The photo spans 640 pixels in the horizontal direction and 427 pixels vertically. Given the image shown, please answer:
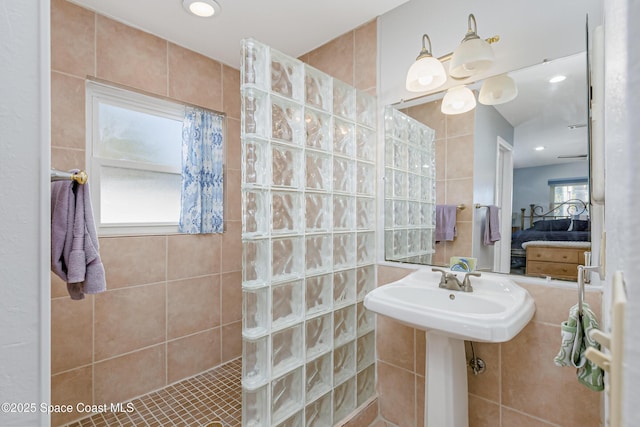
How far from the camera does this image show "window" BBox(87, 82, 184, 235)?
1.81m

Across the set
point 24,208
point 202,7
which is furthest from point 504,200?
point 202,7

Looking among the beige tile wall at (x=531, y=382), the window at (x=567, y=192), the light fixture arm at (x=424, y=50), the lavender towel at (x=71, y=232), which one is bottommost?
the beige tile wall at (x=531, y=382)

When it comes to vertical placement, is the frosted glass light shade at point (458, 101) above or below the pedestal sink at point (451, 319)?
above

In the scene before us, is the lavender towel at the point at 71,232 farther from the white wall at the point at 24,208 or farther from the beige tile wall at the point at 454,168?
the beige tile wall at the point at 454,168

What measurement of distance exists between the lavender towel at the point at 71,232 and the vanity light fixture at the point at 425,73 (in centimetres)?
156

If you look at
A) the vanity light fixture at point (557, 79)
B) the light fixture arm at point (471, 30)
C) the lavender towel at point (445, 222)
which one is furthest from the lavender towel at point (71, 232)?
the vanity light fixture at point (557, 79)

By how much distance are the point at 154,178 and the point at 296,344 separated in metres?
1.56

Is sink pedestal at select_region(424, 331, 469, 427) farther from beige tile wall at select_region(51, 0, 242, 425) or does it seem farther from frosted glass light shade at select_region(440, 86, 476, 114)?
beige tile wall at select_region(51, 0, 242, 425)

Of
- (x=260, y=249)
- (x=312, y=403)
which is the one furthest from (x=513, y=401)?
(x=260, y=249)

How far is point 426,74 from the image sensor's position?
1.51 metres

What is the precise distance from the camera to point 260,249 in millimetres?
1210

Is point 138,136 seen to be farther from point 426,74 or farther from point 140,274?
point 426,74

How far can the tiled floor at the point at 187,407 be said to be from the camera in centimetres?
170

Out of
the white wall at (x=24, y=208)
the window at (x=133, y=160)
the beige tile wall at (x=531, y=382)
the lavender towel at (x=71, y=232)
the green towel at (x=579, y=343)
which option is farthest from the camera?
the window at (x=133, y=160)
